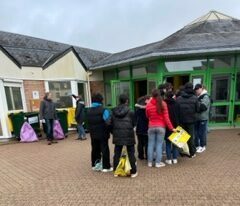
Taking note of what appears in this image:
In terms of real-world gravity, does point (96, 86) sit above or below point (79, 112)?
above

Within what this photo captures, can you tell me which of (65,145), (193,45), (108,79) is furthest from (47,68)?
(193,45)

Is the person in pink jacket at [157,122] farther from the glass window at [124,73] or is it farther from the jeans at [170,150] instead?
the glass window at [124,73]

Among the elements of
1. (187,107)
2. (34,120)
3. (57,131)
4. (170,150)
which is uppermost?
(187,107)

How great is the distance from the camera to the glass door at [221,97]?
7.83 meters

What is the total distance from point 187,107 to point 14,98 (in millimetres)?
6575

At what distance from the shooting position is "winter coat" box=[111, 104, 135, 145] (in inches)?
151

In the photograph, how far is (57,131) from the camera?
7477 millimetres

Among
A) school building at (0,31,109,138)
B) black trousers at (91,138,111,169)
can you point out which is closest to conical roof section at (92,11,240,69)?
school building at (0,31,109,138)

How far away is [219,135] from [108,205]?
5205 mm

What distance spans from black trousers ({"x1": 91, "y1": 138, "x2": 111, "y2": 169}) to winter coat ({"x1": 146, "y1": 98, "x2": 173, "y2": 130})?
1026mm

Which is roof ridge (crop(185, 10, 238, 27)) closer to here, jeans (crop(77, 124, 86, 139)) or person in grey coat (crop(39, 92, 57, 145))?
jeans (crop(77, 124, 86, 139))

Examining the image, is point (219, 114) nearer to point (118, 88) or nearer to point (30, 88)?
point (118, 88)

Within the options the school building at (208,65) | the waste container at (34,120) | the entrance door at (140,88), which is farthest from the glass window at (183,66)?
the waste container at (34,120)

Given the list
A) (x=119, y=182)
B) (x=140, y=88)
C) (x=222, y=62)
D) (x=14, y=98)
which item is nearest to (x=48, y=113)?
(x=14, y=98)
